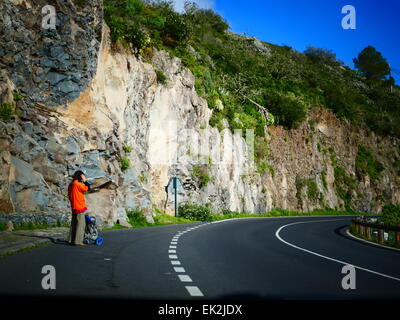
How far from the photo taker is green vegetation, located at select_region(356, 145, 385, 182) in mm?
75125

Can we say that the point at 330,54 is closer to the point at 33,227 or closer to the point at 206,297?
the point at 33,227

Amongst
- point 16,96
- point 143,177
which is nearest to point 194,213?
point 143,177

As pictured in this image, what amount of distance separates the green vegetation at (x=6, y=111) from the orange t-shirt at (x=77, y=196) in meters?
8.33

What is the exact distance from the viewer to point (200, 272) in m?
10.0

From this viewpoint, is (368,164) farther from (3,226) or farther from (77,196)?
(77,196)

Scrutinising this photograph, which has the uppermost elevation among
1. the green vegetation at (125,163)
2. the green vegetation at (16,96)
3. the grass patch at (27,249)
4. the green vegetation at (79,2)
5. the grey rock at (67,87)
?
the green vegetation at (79,2)

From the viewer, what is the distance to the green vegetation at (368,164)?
7512cm

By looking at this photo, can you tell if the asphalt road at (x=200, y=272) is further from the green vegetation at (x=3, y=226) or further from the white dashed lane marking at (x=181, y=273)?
the green vegetation at (x=3, y=226)

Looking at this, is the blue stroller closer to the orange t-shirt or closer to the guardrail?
Result: the orange t-shirt

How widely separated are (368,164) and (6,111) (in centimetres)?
6478

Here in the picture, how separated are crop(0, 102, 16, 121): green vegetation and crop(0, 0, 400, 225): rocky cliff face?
0.36 m

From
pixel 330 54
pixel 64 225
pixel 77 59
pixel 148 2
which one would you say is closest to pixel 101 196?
pixel 64 225

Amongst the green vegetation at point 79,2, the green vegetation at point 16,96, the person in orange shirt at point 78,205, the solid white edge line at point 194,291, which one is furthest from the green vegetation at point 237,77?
the solid white edge line at point 194,291

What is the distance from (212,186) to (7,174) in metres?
28.0
